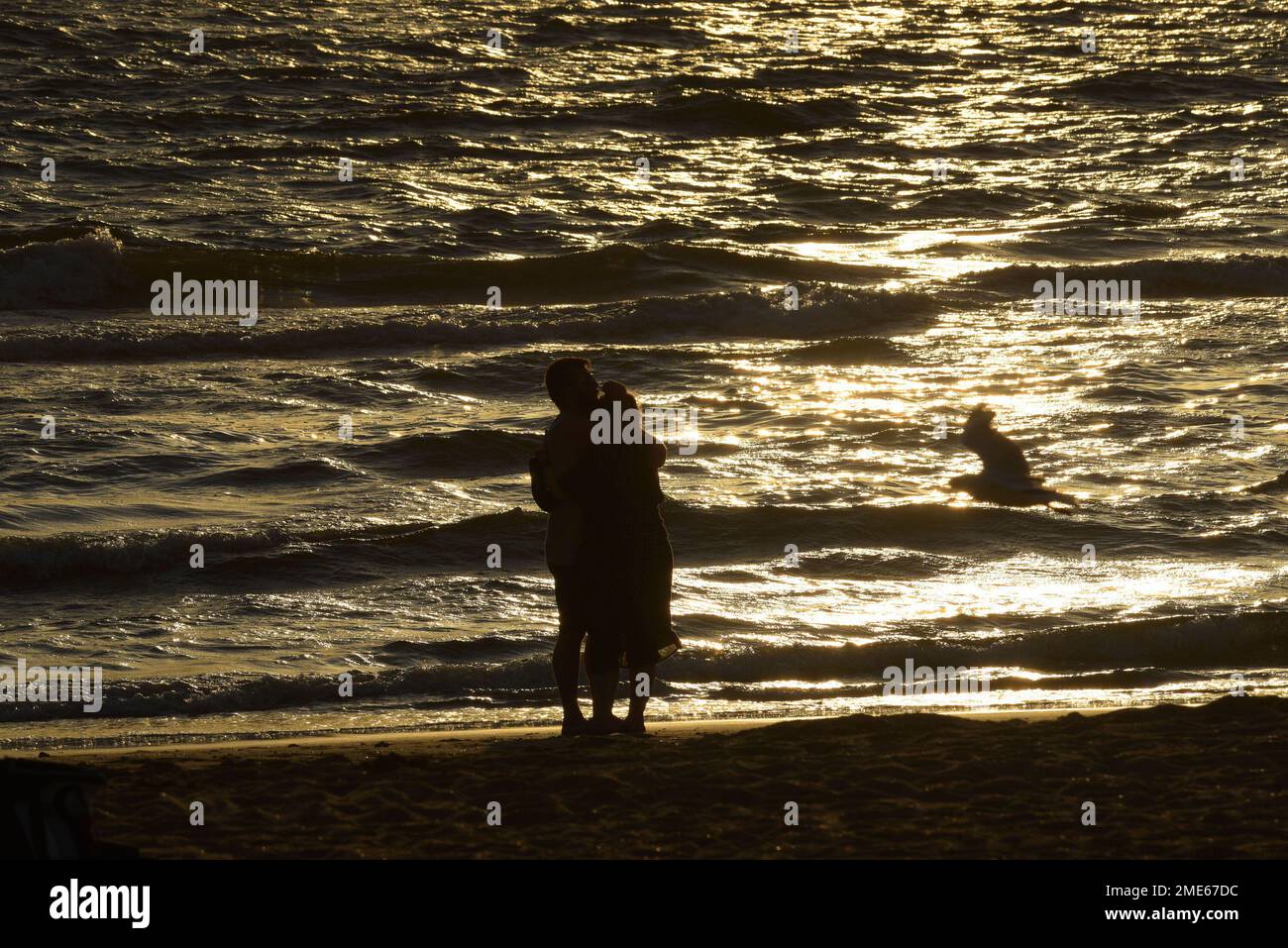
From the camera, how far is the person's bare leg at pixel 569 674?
282 inches

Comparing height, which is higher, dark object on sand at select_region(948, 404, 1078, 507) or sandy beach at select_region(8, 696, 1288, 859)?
dark object on sand at select_region(948, 404, 1078, 507)

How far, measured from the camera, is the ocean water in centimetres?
912

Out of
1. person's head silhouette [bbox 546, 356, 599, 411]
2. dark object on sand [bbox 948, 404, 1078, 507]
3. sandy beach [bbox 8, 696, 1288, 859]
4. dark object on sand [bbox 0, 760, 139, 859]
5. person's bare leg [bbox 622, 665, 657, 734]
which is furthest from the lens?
dark object on sand [bbox 948, 404, 1078, 507]

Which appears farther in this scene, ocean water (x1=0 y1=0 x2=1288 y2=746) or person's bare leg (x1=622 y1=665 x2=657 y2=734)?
ocean water (x1=0 y1=0 x2=1288 y2=746)

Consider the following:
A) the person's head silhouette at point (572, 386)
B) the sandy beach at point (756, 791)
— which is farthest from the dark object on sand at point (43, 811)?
the person's head silhouette at point (572, 386)

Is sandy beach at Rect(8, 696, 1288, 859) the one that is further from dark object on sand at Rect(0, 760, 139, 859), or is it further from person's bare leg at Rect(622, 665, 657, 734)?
dark object on sand at Rect(0, 760, 139, 859)

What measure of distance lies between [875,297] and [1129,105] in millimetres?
11853

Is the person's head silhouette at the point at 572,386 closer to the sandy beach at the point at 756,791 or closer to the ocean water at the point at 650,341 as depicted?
the sandy beach at the point at 756,791

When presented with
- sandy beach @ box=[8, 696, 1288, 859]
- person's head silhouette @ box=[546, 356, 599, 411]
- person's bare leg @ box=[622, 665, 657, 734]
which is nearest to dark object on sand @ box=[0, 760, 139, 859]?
sandy beach @ box=[8, 696, 1288, 859]

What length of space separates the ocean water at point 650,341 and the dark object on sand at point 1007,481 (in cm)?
22

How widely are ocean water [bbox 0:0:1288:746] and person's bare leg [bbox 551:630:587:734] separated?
88 cm

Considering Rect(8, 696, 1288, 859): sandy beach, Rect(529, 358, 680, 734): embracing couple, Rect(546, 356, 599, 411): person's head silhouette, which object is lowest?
Rect(8, 696, 1288, 859): sandy beach

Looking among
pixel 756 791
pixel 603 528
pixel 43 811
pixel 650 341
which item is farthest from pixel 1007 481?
pixel 43 811
